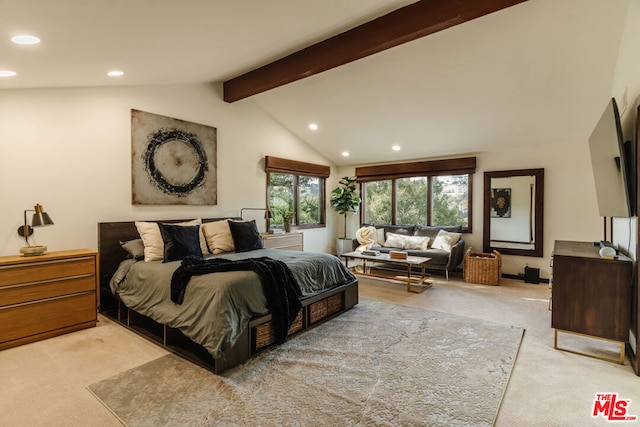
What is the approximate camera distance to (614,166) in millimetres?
2781

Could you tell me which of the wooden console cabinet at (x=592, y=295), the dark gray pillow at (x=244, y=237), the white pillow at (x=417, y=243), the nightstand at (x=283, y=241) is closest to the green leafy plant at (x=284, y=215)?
the nightstand at (x=283, y=241)

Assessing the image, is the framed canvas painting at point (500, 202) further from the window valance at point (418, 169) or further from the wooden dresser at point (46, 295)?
the wooden dresser at point (46, 295)

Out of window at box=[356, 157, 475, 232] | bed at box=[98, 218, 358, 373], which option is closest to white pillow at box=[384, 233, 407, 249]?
window at box=[356, 157, 475, 232]

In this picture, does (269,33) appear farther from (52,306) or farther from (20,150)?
(52,306)

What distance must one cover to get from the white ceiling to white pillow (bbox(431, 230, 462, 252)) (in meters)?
1.59

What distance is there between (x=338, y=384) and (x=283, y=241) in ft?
11.8

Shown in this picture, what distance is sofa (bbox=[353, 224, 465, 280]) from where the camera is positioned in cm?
555

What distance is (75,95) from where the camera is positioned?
3.71 meters

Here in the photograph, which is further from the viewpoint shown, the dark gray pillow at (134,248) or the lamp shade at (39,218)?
the dark gray pillow at (134,248)

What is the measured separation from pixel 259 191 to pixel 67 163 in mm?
2839

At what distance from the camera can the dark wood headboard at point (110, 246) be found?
3859mm

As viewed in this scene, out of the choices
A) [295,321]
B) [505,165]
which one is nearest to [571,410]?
[295,321]

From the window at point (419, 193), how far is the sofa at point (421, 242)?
12.5 inches

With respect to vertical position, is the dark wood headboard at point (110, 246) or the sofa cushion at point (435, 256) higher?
the dark wood headboard at point (110, 246)
